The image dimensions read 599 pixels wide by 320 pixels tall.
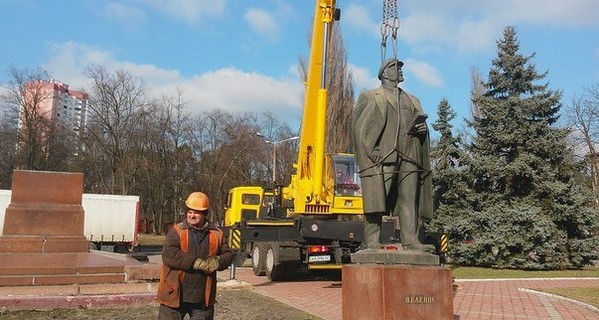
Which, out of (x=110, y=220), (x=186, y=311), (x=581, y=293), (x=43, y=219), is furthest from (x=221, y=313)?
(x=110, y=220)

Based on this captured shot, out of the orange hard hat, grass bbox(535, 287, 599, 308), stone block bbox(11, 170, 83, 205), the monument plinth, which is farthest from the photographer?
stone block bbox(11, 170, 83, 205)

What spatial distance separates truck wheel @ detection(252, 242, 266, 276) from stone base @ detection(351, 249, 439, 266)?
9.84 meters

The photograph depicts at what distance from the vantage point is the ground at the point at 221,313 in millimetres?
7750

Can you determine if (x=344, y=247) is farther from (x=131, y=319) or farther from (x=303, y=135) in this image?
(x=131, y=319)

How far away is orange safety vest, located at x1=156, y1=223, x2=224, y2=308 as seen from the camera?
168 inches

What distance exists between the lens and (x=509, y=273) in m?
17.6

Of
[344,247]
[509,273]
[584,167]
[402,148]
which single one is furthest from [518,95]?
[402,148]

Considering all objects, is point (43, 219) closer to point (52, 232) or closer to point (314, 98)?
point (52, 232)

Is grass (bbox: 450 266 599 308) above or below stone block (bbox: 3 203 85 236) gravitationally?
below

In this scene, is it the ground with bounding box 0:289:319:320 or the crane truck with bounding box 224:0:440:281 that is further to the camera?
the crane truck with bounding box 224:0:440:281

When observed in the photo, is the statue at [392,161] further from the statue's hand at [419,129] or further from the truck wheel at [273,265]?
the truck wheel at [273,265]

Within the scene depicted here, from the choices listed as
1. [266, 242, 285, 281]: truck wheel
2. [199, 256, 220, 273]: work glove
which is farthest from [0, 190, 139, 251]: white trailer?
[199, 256, 220, 273]: work glove

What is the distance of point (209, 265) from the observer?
4312 mm

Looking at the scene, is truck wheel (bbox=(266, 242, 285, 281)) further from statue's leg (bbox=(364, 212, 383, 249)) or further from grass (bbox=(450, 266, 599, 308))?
statue's leg (bbox=(364, 212, 383, 249))
